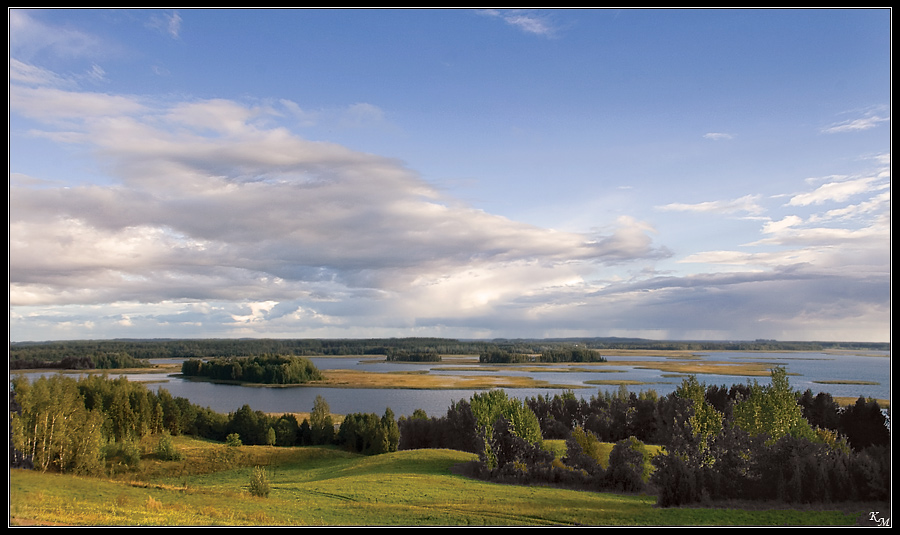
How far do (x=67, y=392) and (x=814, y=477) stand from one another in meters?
56.3

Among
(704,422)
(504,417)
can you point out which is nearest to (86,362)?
(504,417)

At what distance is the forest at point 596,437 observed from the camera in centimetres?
3212

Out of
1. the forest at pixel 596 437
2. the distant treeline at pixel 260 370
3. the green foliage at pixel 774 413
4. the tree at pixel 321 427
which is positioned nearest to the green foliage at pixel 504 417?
the forest at pixel 596 437

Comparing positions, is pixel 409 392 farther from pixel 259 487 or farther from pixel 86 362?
pixel 259 487

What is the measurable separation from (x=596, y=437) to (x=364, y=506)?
2341cm

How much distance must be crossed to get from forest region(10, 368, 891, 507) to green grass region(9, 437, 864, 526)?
2474mm

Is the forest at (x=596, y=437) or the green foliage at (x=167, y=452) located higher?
the forest at (x=596, y=437)

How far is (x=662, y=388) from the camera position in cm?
11225

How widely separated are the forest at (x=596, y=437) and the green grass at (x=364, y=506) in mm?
2474

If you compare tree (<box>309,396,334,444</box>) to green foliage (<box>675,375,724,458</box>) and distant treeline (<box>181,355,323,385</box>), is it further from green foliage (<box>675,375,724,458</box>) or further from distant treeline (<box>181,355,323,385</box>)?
distant treeline (<box>181,355,323,385</box>)

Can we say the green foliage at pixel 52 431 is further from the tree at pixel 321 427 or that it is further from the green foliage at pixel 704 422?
the green foliage at pixel 704 422

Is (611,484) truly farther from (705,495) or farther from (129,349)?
(129,349)

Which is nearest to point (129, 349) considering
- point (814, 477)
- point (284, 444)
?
point (284, 444)

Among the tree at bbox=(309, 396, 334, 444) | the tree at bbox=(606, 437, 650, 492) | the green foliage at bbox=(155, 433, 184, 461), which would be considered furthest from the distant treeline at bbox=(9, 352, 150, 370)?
the tree at bbox=(606, 437, 650, 492)
